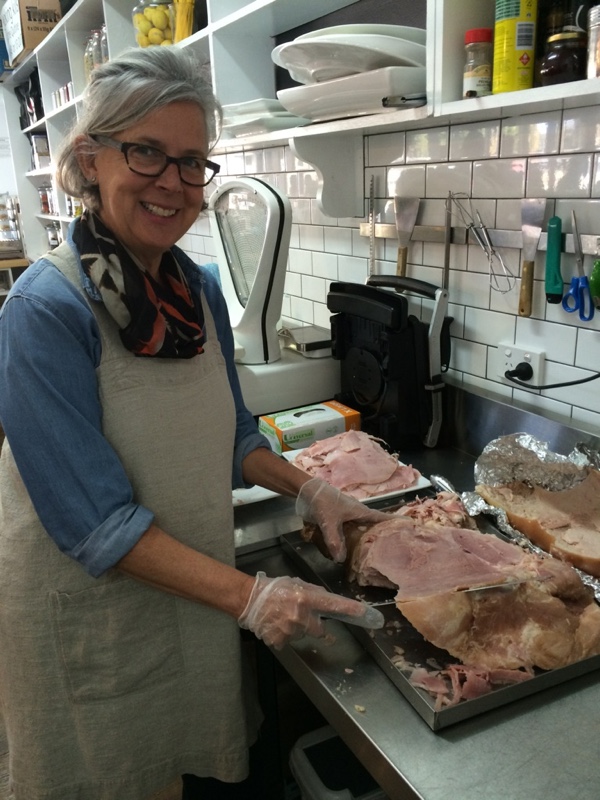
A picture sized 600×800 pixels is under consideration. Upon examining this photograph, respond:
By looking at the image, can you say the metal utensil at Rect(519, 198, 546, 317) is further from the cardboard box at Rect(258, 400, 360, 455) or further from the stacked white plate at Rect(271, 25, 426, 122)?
the cardboard box at Rect(258, 400, 360, 455)

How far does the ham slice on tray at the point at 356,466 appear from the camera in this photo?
1313 millimetres

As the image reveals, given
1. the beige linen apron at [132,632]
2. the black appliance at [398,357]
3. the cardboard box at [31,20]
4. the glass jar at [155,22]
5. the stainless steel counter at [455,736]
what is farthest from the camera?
the cardboard box at [31,20]

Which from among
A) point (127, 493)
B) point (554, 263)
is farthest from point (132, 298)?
point (554, 263)

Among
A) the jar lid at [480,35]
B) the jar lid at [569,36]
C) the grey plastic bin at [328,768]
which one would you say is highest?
the jar lid at [480,35]

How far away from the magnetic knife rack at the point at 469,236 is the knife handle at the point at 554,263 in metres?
0.02

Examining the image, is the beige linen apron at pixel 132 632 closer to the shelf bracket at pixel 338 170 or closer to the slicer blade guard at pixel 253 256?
the slicer blade guard at pixel 253 256

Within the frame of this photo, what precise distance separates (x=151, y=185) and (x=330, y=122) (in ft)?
2.20

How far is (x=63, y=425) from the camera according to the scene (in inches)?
32.7

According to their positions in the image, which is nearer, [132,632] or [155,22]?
[132,632]

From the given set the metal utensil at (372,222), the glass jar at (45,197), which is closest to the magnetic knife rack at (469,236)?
the metal utensil at (372,222)

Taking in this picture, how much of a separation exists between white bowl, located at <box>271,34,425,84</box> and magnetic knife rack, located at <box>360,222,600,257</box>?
367mm

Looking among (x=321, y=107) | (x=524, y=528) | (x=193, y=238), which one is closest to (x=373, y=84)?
(x=321, y=107)

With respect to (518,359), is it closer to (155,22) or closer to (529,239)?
(529,239)

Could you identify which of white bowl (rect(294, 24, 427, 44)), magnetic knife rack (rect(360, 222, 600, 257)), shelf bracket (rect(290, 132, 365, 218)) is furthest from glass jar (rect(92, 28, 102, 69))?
white bowl (rect(294, 24, 427, 44))
